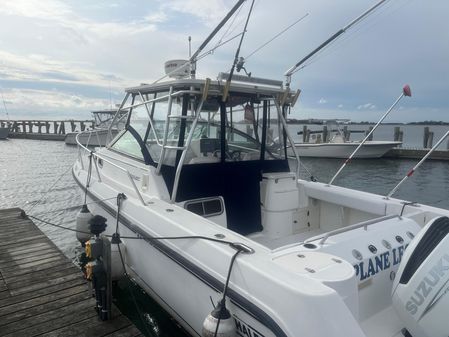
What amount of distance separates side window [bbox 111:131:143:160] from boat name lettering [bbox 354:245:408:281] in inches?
107

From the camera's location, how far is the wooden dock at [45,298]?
119 inches

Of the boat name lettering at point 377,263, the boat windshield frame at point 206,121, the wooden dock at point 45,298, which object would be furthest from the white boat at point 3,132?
the boat name lettering at point 377,263

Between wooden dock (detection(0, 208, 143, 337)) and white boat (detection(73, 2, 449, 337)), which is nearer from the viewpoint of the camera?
white boat (detection(73, 2, 449, 337))

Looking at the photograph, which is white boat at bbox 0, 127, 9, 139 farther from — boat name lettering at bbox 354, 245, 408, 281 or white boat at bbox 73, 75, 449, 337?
boat name lettering at bbox 354, 245, 408, 281

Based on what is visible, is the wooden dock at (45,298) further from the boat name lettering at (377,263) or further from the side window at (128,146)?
the boat name lettering at (377,263)

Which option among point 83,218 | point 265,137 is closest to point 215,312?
point 265,137

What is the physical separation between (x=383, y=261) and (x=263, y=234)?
1760 mm

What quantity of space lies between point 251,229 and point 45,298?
2.27 meters

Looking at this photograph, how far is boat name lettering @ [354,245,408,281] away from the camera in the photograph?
2.46 meters

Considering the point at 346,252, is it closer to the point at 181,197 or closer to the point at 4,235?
the point at 181,197

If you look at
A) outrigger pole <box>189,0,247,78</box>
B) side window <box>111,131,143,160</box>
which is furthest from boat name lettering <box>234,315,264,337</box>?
outrigger pole <box>189,0,247,78</box>

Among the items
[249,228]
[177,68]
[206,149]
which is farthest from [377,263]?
[177,68]

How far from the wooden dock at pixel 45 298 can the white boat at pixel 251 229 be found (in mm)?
533

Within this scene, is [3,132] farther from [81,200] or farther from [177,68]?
[177,68]
